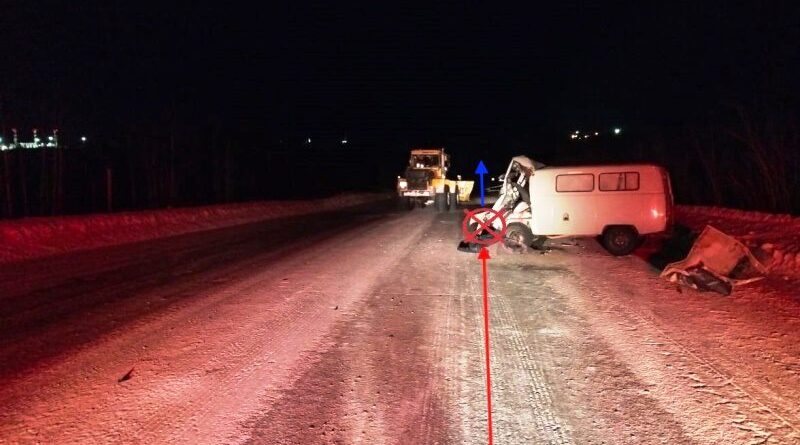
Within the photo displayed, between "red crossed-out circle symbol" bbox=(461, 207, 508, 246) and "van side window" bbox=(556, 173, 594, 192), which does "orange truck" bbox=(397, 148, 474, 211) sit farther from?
"van side window" bbox=(556, 173, 594, 192)

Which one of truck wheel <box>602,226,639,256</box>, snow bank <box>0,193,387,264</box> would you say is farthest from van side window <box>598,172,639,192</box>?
snow bank <box>0,193,387,264</box>

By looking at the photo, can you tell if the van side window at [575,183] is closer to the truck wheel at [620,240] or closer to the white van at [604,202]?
the white van at [604,202]

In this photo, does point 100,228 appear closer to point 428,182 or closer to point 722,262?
point 722,262

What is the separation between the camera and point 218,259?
13164 mm

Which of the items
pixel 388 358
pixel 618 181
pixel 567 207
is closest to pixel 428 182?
pixel 567 207

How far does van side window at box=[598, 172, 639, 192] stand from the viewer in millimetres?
12945

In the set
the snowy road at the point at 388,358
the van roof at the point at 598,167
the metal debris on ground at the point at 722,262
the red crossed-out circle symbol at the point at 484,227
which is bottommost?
the snowy road at the point at 388,358

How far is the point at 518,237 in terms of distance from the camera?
1415 centimetres

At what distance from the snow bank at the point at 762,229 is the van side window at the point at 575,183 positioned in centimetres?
348

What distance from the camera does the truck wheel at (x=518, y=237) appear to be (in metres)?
14.0

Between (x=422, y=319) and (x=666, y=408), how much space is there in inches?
142

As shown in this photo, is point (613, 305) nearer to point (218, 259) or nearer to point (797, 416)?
point (797, 416)

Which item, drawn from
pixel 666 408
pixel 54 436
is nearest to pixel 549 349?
pixel 666 408

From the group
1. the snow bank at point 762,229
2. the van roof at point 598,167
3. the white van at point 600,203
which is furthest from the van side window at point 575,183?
the snow bank at point 762,229
